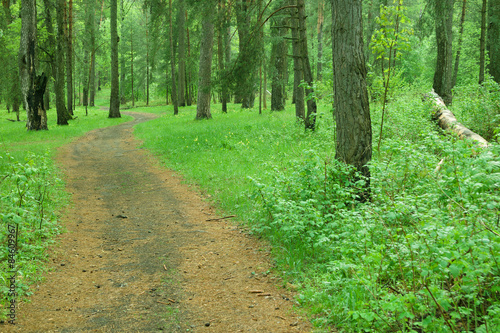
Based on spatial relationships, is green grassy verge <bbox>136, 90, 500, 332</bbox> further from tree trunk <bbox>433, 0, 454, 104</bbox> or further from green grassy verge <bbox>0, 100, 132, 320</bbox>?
tree trunk <bbox>433, 0, 454, 104</bbox>

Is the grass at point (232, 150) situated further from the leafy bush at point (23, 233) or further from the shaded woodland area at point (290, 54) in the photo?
the leafy bush at point (23, 233)

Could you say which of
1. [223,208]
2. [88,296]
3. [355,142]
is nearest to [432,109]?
[355,142]

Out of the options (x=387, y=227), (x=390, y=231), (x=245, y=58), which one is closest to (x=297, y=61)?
(x=245, y=58)

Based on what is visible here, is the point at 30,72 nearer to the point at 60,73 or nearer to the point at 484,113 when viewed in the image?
the point at 60,73

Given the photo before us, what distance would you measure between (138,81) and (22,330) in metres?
48.7

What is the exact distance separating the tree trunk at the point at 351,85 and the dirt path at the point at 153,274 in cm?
219

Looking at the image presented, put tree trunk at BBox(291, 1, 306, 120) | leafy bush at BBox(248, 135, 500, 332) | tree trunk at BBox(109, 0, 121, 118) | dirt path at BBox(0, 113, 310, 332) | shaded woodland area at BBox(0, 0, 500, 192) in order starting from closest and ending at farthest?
leafy bush at BBox(248, 135, 500, 332) → dirt path at BBox(0, 113, 310, 332) → shaded woodland area at BBox(0, 0, 500, 192) → tree trunk at BBox(291, 1, 306, 120) → tree trunk at BBox(109, 0, 121, 118)

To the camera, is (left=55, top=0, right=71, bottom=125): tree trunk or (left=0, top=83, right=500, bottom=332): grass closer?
(left=0, top=83, right=500, bottom=332): grass

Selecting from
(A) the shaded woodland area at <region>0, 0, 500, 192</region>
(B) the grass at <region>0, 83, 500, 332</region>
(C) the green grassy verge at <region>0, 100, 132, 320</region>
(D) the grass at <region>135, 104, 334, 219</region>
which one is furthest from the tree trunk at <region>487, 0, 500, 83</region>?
(C) the green grassy verge at <region>0, 100, 132, 320</region>

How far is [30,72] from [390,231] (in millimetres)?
17208

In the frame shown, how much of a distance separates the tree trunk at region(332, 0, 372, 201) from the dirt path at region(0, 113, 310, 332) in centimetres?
219

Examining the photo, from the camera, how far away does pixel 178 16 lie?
96.8 feet

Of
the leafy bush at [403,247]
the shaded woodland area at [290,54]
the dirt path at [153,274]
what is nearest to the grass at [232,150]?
the dirt path at [153,274]

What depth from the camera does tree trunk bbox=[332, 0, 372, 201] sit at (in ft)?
18.8
